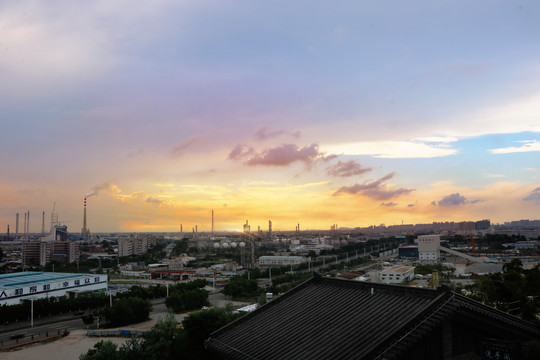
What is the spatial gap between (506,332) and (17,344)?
903 inches

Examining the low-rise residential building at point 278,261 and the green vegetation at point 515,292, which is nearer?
the green vegetation at point 515,292

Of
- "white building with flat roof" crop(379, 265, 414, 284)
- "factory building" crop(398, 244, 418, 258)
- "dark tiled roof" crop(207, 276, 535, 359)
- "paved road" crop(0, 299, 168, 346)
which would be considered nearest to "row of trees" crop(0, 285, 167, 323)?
"paved road" crop(0, 299, 168, 346)

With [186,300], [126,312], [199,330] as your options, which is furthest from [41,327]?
[199,330]

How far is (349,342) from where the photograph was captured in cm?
491

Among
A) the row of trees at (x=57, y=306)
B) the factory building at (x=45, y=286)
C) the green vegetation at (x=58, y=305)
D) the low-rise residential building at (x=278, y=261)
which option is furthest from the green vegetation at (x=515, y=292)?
the low-rise residential building at (x=278, y=261)

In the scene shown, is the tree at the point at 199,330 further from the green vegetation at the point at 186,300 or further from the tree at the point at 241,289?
A: the tree at the point at 241,289

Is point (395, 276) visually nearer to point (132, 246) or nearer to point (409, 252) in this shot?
point (409, 252)

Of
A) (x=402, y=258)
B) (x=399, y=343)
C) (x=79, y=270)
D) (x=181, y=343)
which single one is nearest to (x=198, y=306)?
(x=181, y=343)

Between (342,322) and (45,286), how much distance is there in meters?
33.8

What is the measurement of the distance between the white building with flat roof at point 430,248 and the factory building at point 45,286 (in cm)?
5073

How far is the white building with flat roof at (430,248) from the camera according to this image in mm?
64812

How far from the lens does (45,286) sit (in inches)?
1266

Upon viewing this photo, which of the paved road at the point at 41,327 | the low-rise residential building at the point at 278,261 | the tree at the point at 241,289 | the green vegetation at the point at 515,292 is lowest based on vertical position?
the low-rise residential building at the point at 278,261

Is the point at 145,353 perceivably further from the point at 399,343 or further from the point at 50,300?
the point at 50,300
